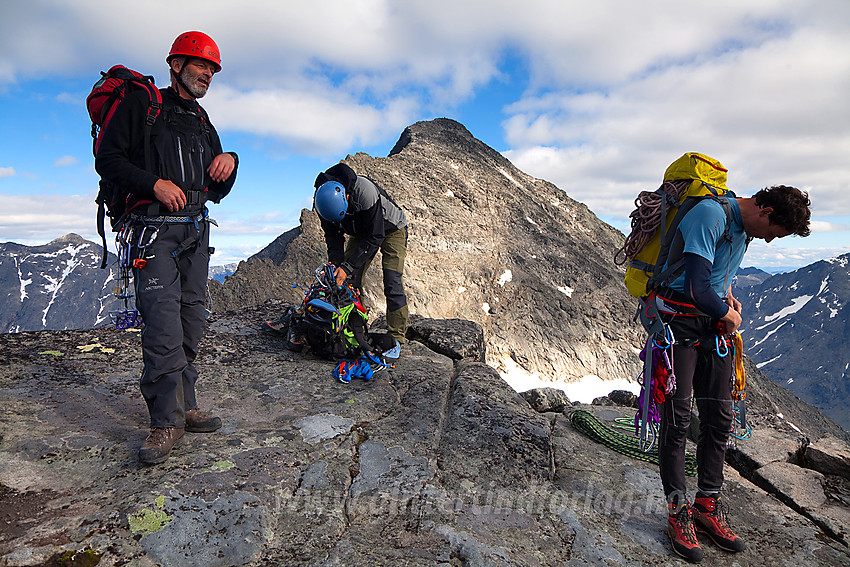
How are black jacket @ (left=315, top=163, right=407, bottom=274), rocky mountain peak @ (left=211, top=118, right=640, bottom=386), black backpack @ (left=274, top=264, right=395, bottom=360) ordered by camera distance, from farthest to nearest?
rocky mountain peak @ (left=211, top=118, right=640, bottom=386) → black jacket @ (left=315, top=163, right=407, bottom=274) → black backpack @ (left=274, top=264, right=395, bottom=360)

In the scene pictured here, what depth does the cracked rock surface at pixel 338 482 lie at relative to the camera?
297cm

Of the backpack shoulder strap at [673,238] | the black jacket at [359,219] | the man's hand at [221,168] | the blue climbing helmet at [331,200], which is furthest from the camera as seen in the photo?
the black jacket at [359,219]

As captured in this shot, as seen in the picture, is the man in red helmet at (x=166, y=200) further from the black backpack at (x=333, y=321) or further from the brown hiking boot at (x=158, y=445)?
the black backpack at (x=333, y=321)

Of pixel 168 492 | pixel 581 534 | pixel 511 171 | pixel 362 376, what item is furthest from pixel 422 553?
pixel 511 171

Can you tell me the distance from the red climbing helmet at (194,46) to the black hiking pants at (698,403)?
421 centimetres

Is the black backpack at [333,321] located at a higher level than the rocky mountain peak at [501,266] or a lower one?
lower

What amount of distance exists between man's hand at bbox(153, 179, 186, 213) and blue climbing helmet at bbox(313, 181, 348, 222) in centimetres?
243

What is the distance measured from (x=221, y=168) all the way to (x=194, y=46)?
963 mm

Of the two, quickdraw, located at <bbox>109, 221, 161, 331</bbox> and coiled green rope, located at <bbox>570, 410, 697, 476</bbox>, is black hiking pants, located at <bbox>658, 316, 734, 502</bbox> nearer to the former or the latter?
coiled green rope, located at <bbox>570, 410, 697, 476</bbox>

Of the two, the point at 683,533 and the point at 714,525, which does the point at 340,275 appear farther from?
the point at 714,525

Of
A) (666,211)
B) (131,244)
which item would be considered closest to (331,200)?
(131,244)

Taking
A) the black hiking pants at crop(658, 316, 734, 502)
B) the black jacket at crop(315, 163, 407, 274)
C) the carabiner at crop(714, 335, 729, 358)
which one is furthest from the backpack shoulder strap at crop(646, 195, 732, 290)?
the black jacket at crop(315, 163, 407, 274)

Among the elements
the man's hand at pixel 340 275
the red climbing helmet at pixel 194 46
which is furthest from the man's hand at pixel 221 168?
the man's hand at pixel 340 275

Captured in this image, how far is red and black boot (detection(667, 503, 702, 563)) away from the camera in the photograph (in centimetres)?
333
